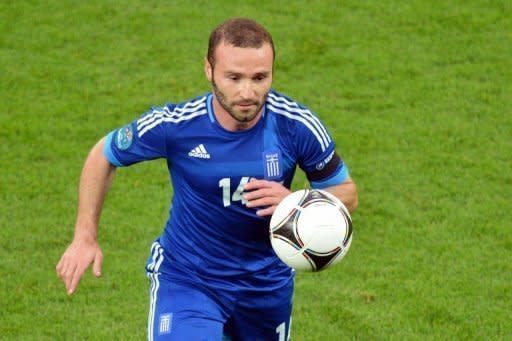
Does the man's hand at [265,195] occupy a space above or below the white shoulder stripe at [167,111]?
below

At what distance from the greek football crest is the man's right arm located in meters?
1.08

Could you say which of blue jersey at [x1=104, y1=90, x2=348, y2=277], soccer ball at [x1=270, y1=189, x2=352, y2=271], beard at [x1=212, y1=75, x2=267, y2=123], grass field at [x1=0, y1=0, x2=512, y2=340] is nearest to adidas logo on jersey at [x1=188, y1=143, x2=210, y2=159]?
blue jersey at [x1=104, y1=90, x2=348, y2=277]

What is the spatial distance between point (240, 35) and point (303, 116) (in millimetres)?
709

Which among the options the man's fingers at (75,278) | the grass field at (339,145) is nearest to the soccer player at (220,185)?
the man's fingers at (75,278)

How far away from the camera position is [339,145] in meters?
14.3

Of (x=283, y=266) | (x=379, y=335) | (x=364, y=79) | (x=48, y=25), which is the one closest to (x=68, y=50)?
(x=48, y=25)

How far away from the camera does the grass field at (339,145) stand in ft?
35.7

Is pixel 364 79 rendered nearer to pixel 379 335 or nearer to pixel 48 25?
pixel 48 25

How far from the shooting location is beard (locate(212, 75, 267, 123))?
770 cm

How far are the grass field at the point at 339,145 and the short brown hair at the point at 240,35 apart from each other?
3.50m

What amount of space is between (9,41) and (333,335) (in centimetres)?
857

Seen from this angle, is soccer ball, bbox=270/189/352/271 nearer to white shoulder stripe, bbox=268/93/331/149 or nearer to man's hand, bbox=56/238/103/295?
white shoulder stripe, bbox=268/93/331/149

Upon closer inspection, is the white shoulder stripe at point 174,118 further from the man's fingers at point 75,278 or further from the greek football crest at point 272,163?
the man's fingers at point 75,278

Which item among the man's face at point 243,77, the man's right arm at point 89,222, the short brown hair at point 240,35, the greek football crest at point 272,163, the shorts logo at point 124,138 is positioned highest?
the short brown hair at point 240,35
